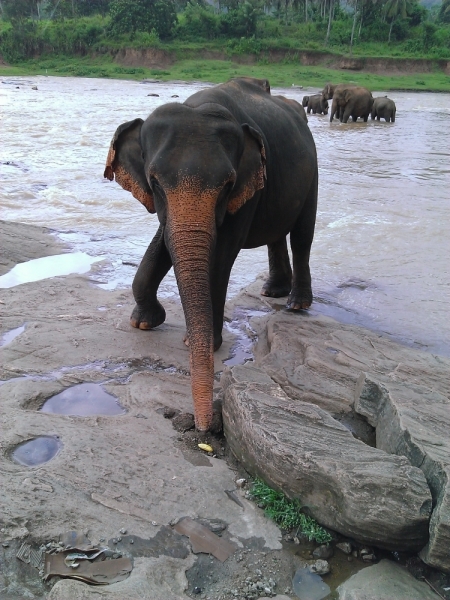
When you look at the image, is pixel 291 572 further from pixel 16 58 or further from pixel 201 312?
pixel 16 58

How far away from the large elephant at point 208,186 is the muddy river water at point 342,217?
1240 millimetres

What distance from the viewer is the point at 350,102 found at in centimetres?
2642

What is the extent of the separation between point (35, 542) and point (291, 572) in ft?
3.26

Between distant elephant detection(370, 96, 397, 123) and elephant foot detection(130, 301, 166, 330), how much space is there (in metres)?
23.0

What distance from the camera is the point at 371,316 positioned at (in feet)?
20.3

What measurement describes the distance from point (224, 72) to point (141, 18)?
44.8ft

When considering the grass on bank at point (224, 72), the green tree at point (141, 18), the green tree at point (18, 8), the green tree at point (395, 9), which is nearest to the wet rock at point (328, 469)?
the grass on bank at point (224, 72)

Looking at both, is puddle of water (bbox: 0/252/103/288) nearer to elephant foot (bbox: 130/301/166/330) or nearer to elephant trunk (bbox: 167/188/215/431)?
elephant foot (bbox: 130/301/166/330)

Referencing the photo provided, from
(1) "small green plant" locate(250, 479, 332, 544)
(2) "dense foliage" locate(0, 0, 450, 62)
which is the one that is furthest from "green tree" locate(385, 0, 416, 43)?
(1) "small green plant" locate(250, 479, 332, 544)

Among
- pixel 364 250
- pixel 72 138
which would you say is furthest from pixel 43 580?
pixel 72 138

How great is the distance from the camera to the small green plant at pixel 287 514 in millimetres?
2855

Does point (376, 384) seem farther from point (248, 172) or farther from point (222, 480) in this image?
point (248, 172)

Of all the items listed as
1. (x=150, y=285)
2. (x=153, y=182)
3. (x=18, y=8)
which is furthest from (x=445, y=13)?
(x=153, y=182)

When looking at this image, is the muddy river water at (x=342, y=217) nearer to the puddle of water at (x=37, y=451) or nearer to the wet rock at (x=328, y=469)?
the wet rock at (x=328, y=469)
